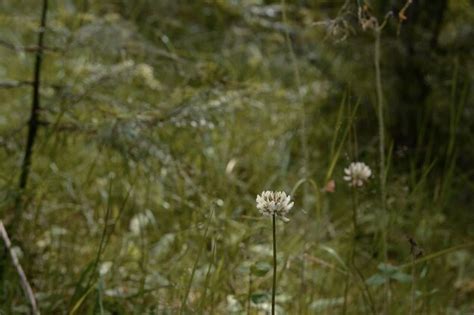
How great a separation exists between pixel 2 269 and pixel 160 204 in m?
0.70

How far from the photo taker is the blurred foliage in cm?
211

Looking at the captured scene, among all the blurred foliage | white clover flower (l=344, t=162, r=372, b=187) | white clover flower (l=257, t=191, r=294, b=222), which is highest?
white clover flower (l=257, t=191, r=294, b=222)

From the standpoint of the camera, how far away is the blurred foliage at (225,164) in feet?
6.93

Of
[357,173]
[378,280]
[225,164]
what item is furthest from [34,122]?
[378,280]

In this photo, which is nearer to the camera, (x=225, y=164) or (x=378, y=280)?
(x=378, y=280)

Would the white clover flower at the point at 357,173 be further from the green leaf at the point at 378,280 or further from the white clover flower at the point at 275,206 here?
the white clover flower at the point at 275,206

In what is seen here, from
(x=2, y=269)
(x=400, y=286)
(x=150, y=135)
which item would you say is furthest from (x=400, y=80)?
(x=2, y=269)

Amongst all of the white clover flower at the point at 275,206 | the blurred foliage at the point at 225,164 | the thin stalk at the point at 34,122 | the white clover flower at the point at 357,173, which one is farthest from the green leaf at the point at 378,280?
the thin stalk at the point at 34,122

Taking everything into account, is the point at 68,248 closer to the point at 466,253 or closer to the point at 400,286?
the point at 400,286

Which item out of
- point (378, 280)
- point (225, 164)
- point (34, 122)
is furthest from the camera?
point (225, 164)

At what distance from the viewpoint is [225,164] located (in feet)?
9.75

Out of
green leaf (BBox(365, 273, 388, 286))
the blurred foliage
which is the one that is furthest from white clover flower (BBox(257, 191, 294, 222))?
green leaf (BBox(365, 273, 388, 286))

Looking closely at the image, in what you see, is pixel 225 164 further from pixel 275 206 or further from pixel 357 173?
pixel 275 206

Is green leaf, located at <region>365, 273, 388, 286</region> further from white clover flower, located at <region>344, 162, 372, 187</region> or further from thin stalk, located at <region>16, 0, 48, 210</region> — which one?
thin stalk, located at <region>16, 0, 48, 210</region>
